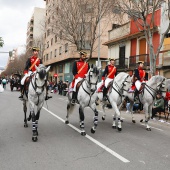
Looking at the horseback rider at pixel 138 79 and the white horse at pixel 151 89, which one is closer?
the white horse at pixel 151 89

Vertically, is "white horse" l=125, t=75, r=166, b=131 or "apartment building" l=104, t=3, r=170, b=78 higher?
"apartment building" l=104, t=3, r=170, b=78

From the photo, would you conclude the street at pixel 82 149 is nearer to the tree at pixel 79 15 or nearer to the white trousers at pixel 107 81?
the white trousers at pixel 107 81

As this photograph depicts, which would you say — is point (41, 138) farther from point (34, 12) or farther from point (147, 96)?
point (34, 12)

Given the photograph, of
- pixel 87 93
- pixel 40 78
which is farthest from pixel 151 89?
pixel 40 78

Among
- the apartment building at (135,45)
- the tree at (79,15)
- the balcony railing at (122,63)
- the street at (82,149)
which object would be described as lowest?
the street at (82,149)

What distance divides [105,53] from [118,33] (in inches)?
475

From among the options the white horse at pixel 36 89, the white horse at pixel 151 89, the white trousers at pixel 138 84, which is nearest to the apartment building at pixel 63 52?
the white trousers at pixel 138 84

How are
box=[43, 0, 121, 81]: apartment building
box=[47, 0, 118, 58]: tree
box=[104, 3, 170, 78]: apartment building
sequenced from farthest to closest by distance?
box=[43, 0, 121, 81]: apartment building, box=[47, 0, 118, 58]: tree, box=[104, 3, 170, 78]: apartment building

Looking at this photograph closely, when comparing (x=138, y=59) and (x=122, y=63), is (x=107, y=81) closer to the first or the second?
(x=138, y=59)

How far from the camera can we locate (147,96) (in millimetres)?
9961

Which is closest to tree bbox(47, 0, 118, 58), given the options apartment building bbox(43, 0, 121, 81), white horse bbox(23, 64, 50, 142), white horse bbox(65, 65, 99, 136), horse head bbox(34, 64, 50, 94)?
apartment building bbox(43, 0, 121, 81)

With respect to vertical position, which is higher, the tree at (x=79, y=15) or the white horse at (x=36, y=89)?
the tree at (x=79, y=15)

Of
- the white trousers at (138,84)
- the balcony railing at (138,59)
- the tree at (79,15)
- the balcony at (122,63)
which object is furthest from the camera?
the balcony at (122,63)

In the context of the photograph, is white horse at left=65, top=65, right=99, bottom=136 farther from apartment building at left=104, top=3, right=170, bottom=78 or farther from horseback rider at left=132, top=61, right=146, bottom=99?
apartment building at left=104, top=3, right=170, bottom=78
